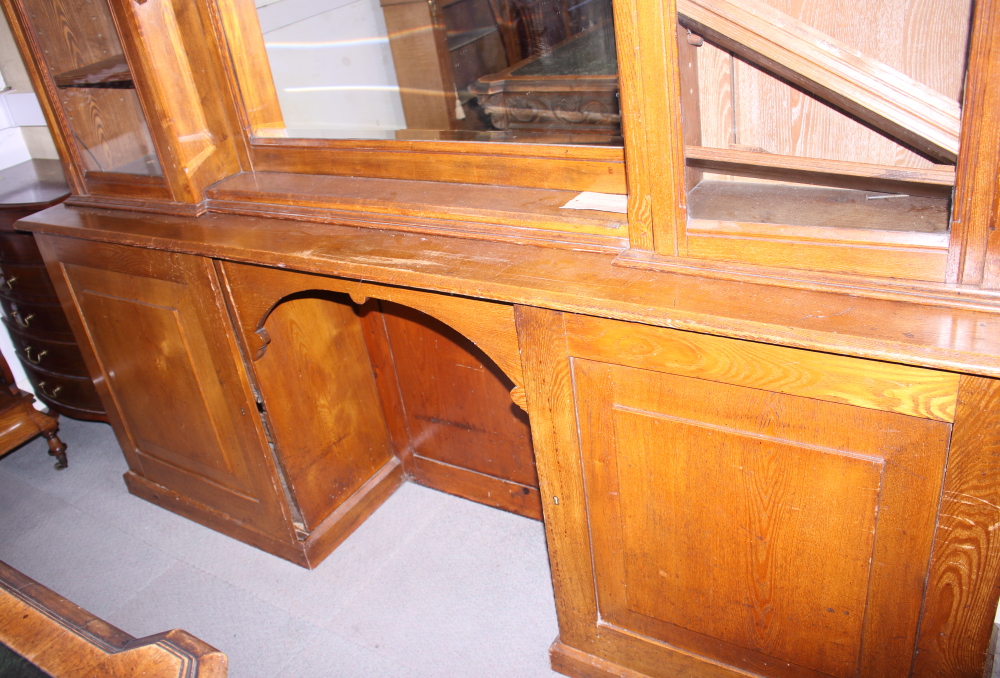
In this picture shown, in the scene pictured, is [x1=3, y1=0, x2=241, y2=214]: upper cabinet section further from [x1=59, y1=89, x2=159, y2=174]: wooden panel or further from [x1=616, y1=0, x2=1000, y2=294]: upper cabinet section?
[x1=616, y1=0, x2=1000, y2=294]: upper cabinet section

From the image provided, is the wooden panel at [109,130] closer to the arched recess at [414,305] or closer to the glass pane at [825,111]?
the arched recess at [414,305]

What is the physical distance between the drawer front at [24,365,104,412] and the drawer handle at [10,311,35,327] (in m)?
0.21

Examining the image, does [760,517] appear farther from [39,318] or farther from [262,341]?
[39,318]

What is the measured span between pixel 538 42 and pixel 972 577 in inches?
55.9

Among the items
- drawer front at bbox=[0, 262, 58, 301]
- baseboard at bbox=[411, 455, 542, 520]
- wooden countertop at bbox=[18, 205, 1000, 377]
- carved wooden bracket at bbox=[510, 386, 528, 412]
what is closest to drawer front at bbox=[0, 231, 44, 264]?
drawer front at bbox=[0, 262, 58, 301]

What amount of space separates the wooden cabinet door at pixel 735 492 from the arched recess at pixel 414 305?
0.20 ft

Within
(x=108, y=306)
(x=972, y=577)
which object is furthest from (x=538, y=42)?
(x=108, y=306)

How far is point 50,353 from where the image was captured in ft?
10.0

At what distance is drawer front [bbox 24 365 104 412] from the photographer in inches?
121

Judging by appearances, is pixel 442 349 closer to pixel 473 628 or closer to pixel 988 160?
pixel 473 628

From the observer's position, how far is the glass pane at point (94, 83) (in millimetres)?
2168

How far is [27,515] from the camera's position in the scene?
2898 millimetres

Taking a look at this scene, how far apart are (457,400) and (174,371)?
91cm

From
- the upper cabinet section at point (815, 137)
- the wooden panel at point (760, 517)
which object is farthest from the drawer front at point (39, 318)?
the upper cabinet section at point (815, 137)
